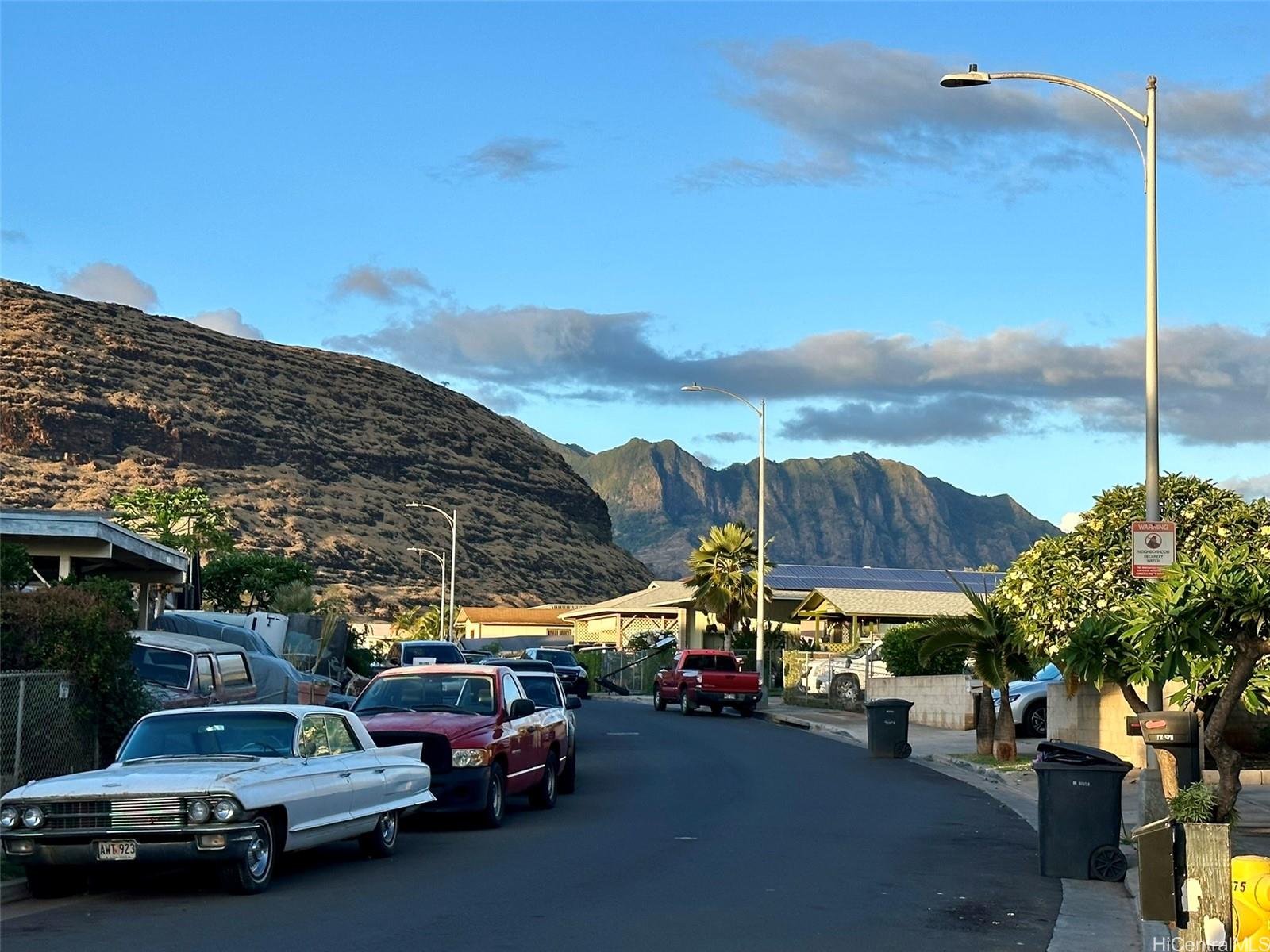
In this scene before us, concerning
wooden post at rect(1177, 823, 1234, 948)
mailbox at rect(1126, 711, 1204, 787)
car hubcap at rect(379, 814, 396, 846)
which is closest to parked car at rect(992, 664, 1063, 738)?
mailbox at rect(1126, 711, 1204, 787)

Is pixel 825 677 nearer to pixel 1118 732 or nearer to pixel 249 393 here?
pixel 1118 732

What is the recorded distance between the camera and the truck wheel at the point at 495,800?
17047 millimetres

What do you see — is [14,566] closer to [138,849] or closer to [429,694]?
[429,694]

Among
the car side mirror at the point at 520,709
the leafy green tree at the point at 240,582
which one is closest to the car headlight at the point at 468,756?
the car side mirror at the point at 520,709

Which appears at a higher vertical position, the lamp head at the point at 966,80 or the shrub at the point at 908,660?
the lamp head at the point at 966,80

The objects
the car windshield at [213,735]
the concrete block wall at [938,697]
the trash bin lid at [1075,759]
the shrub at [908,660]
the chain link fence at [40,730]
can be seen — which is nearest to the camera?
the car windshield at [213,735]

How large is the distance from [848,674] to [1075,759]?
32243mm

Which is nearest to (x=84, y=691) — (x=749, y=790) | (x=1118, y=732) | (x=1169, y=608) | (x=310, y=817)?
(x=310, y=817)

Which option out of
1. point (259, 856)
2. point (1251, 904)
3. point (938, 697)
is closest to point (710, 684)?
point (938, 697)

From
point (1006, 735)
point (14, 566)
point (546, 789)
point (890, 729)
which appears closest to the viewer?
point (546, 789)

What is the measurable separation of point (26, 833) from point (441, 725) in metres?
5.88

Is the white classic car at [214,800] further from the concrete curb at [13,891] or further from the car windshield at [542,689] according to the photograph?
the car windshield at [542,689]

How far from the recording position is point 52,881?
12.4 m

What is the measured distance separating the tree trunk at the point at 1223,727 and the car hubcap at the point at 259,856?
23.7 ft
